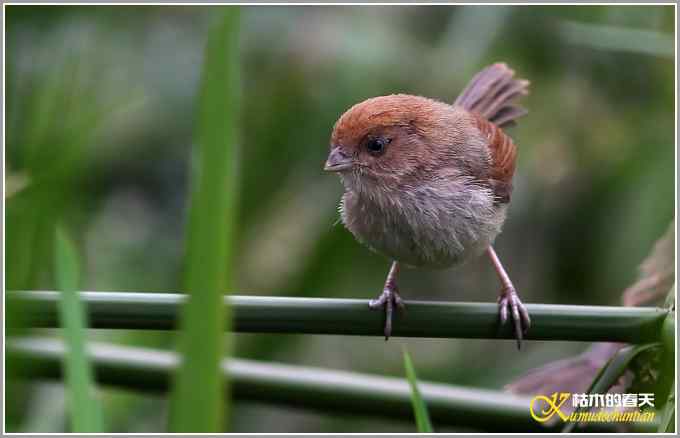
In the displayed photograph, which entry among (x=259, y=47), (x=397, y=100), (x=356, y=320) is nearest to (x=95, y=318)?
(x=356, y=320)

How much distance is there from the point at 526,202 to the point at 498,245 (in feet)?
1.10

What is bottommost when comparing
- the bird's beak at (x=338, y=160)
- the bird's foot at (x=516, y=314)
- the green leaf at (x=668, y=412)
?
the green leaf at (x=668, y=412)

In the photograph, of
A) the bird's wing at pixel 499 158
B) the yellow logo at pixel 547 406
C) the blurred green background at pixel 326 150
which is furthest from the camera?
the blurred green background at pixel 326 150

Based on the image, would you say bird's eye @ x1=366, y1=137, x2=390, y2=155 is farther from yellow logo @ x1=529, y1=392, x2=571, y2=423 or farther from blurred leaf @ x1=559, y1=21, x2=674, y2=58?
yellow logo @ x1=529, y1=392, x2=571, y2=423

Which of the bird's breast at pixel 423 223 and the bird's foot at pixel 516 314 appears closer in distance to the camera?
the bird's foot at pixel 516 314

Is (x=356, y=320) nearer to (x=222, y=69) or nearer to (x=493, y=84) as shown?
(x=222, y=69)

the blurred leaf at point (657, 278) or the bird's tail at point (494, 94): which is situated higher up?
the bird's tail at point (494, 94)

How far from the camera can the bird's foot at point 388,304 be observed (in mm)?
2000

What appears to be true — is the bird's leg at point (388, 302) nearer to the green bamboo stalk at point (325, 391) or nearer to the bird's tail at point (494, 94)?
the green bamboo stalk at point (325, 391)

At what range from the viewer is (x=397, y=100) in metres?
2.76

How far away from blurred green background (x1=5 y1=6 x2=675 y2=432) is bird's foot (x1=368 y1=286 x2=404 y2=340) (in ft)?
1.55

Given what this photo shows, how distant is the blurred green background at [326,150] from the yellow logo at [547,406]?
3.28 ft

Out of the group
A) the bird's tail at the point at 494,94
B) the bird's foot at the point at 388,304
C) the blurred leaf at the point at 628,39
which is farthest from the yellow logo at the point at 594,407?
the bird's tail at the point at 494,94

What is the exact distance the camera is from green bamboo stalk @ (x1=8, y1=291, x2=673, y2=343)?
1.75 metres
